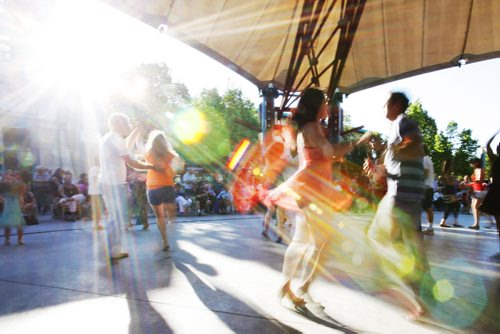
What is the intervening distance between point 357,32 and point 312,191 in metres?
9.02

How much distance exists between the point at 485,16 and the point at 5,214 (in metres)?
12.4

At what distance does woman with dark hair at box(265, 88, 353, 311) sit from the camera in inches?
101

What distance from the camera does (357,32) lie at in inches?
386

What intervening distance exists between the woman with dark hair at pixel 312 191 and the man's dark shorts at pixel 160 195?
2349mm

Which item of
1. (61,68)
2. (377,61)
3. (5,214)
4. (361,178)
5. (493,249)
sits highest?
(61,68)

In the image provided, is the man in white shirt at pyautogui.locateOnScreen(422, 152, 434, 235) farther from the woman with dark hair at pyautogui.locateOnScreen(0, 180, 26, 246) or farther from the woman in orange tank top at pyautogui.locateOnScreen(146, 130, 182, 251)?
the woman with dark hair at pyautogui.locateOnScreen(0, 180, 26, 246)

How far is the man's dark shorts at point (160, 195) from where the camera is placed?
4.44 m

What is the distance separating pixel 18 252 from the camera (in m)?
4.79

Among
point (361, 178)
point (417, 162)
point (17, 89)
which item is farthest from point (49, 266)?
point (17, 89)

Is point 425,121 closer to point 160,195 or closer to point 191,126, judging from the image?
point 191,126

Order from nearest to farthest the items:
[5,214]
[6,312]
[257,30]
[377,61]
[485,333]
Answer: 1. [485,333]
2. [6,312]
3. [5,214]
4. [257,30]
5. [377,61]

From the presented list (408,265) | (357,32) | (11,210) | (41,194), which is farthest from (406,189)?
(41,194)

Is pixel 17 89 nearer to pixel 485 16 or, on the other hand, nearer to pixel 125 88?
pixel 125 88

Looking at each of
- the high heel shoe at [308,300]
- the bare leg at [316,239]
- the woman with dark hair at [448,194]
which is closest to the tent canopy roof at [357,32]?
the woman with dark hair at [448,194]
